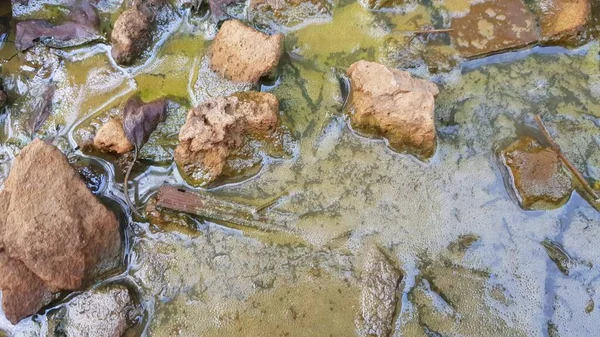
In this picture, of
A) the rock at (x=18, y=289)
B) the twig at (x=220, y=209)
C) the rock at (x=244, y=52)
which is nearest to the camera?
the rock at (x=18, y=289)

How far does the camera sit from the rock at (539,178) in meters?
2.50

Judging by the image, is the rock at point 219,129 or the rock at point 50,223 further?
the rock at point 219,129

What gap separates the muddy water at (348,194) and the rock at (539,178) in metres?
0.07

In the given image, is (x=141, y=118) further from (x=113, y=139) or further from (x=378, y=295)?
(x=378, y=295)

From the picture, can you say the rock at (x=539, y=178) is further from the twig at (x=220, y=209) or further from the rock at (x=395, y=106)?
the twig at (x=220, y=209)

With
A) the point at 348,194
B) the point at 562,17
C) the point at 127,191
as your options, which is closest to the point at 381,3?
the point at 562,17

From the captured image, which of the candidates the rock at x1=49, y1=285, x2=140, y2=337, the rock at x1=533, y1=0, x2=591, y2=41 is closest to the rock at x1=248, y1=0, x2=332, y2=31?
the rock at x1=533, y1=0, x2=591, y2=41

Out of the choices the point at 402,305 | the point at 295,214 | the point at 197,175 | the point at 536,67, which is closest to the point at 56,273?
the point at 197,175

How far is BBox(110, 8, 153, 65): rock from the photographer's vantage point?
2674 mm

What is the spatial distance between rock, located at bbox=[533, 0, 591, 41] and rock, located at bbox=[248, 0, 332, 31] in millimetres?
1172

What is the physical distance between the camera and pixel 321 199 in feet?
8.47

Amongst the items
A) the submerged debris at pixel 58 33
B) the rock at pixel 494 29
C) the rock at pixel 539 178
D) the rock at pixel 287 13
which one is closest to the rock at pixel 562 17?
the rock at pixel 494 29

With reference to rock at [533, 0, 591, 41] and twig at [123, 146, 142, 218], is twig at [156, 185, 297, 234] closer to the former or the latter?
twig at [123, 146, 142, 218]

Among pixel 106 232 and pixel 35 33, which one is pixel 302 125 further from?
pixel 35 33
